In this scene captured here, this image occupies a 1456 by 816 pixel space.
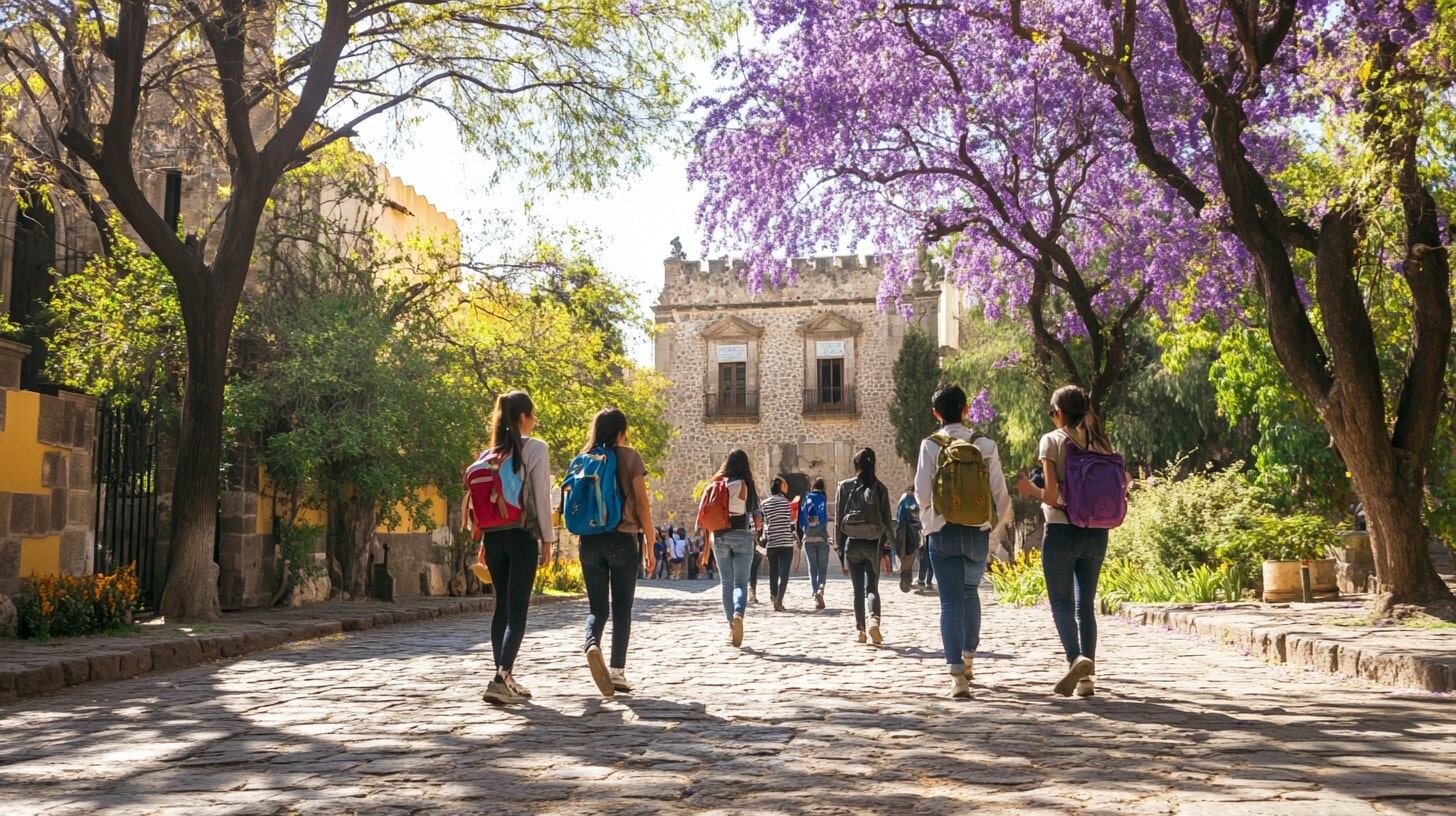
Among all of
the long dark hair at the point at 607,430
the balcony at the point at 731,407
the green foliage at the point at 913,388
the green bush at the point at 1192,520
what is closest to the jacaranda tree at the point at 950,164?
the green bush at the point at 1192,520

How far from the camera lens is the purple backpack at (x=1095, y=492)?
24.7ft

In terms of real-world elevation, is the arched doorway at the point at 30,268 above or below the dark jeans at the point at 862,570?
above

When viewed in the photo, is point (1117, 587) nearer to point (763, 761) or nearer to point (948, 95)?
point (948, 95)

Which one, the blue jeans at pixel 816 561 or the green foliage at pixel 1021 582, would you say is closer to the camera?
the blue jeans at pixel 816 561

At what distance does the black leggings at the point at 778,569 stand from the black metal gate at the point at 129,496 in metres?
6.37

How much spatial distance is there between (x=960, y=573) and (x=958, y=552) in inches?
4.7

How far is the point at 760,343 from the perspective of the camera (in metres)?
43.1

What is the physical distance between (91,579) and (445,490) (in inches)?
253

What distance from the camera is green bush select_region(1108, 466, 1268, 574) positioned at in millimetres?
15237

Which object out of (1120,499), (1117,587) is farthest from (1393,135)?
(1117,587)

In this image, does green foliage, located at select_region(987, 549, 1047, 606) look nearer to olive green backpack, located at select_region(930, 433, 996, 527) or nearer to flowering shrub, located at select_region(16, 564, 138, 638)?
olive green backpack, located at select_region(930, 433, 996, 527)

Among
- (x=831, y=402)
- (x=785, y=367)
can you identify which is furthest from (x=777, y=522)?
(x=785, y=367)

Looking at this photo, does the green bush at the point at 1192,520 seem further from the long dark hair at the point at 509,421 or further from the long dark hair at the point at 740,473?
the long dark hair at the point at 509,421

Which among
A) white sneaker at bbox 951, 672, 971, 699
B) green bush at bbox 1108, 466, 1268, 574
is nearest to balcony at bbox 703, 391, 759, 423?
green bush at bbox 1108, 466, 1268, 574
